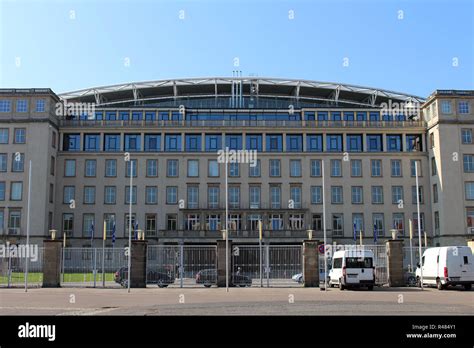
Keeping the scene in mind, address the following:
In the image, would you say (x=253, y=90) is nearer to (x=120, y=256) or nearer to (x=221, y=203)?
(x=221, y=203)

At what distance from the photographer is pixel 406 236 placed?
7412 cm

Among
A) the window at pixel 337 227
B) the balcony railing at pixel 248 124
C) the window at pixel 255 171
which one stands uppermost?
the balcony railing at pixel 248 124

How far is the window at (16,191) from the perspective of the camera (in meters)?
70.9

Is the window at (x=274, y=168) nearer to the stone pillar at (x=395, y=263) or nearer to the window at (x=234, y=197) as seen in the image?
the window at (x=234, y=197)

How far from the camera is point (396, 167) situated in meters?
76.9

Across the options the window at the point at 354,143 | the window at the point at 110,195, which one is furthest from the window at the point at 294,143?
the window at the point at 110,195

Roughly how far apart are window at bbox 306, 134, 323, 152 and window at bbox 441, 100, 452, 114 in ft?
53.4

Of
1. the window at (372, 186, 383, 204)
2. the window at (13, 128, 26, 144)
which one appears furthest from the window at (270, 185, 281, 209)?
the window at (13, 128, 26, 144)

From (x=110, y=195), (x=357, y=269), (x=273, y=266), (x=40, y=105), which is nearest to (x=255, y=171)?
(x=110, y=195)

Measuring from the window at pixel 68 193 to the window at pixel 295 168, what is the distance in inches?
1177

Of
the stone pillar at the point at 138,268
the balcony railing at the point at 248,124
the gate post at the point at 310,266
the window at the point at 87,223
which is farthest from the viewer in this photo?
the balcony railing at the point at 248,124

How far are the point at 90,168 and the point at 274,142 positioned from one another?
25653 millimetres
